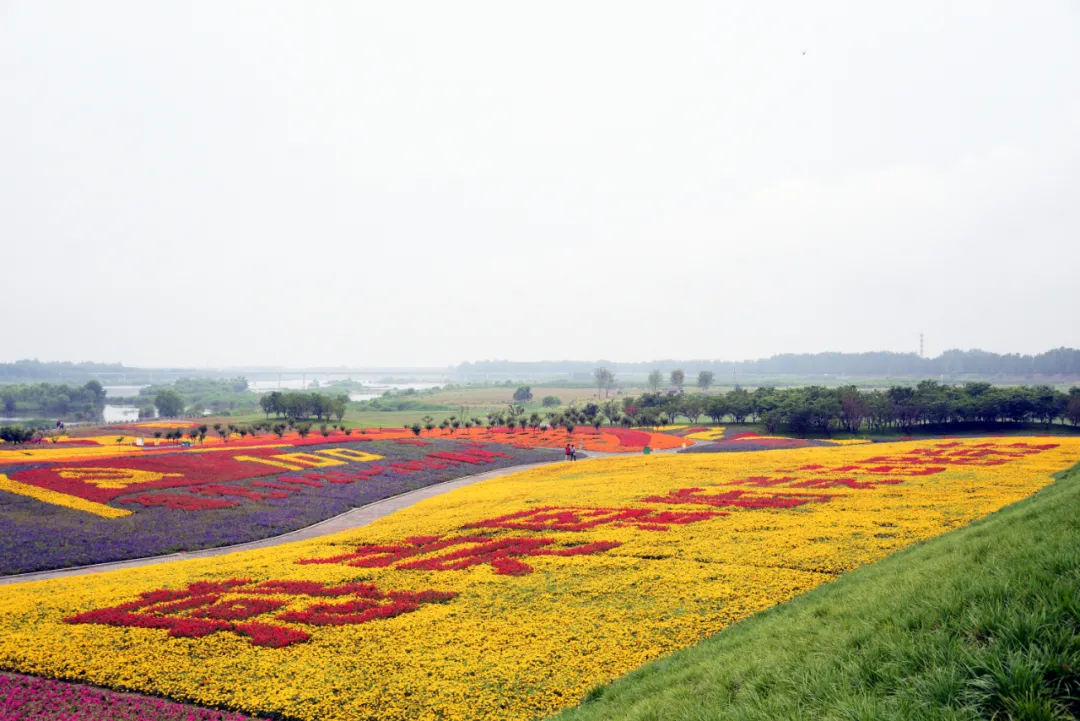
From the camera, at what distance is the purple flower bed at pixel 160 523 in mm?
28641

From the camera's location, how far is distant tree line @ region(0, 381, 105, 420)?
536ft

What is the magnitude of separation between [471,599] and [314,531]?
2147 centimetres

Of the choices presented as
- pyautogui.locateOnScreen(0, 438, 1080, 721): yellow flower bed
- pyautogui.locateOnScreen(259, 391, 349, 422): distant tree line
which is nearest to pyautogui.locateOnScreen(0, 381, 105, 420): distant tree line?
pyautogui.locateOnScreen(259, 391, 349, 422): distant tree line

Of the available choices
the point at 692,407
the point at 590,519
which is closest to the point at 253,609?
the point at 590,519

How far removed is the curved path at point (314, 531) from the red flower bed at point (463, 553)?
368 inches

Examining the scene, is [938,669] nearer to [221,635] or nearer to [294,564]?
[221,635]

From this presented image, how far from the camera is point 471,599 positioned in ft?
61.0

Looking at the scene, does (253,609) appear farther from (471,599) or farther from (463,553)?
(463,553)

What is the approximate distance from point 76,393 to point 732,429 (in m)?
183

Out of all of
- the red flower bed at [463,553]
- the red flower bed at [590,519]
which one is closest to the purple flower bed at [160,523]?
the red flower bed at [463,553]

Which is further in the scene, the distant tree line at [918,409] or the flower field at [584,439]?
the distant tree line at [918,409]

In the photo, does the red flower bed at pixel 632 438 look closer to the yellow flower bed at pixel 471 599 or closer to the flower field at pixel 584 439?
the flower field at pixel 584 439

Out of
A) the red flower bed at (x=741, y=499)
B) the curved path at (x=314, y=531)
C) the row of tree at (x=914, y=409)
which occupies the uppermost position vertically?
the row of tree at (x=914, y=409)

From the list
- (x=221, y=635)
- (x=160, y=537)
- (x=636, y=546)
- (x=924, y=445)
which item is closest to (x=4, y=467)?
(x=160, y=537)
